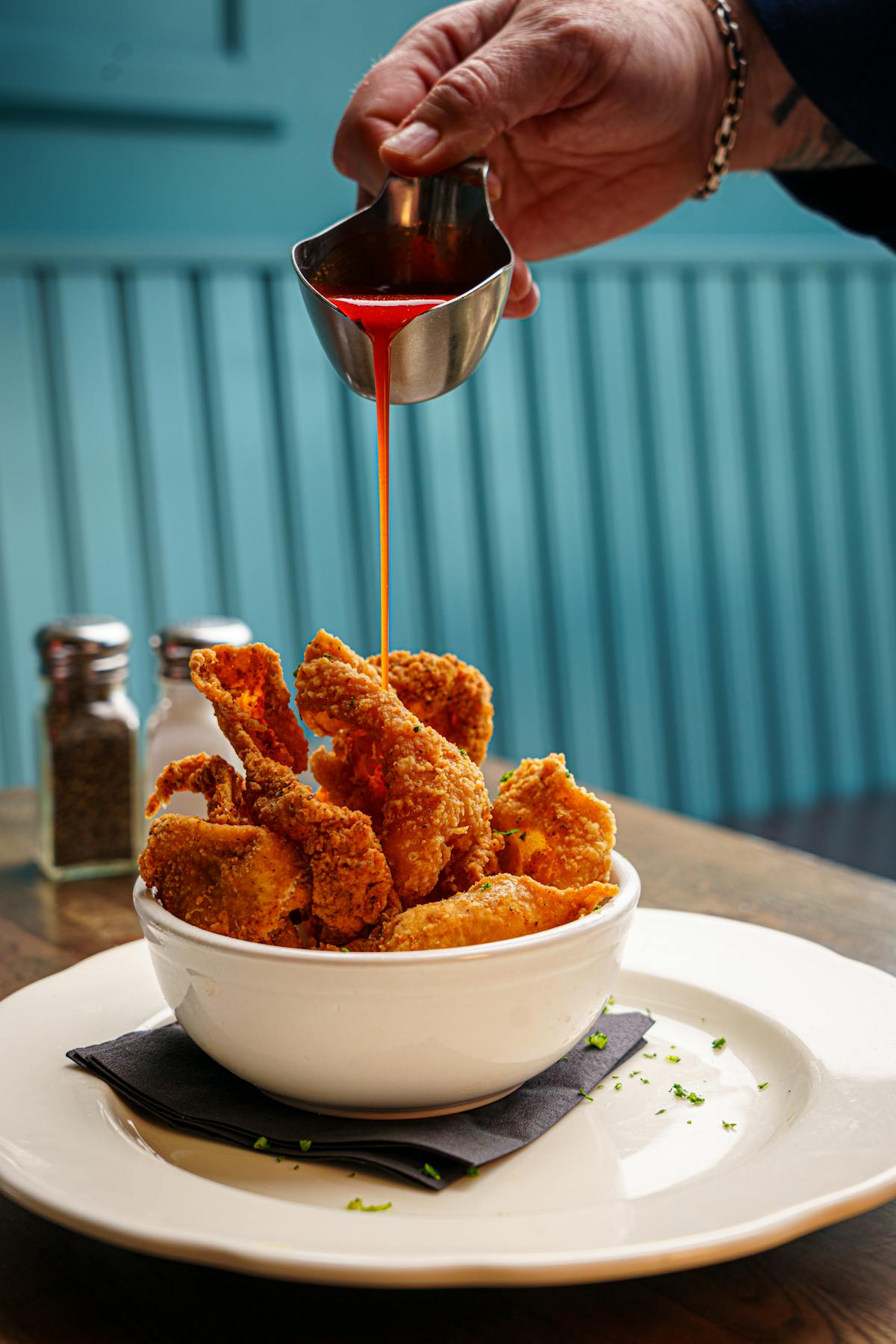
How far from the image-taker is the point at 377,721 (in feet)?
2.57

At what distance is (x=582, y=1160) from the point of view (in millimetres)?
673

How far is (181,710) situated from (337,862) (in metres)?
0.65

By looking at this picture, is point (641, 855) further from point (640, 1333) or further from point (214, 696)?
point (640, 1333)

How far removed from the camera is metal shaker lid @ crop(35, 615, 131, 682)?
1.34 metres

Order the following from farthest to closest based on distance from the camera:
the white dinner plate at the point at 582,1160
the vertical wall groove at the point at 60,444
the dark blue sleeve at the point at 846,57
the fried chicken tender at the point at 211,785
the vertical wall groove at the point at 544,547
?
the vertical wall groove at the point at 544,547
the vertical wall groove at the point at 60,444
the dark blue sleeve at the point at 846,57
the fried chicken tender at the point at 211,785
the white dinner plate at the point at 582,1160

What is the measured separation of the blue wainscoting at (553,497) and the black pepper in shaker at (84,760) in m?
1.53

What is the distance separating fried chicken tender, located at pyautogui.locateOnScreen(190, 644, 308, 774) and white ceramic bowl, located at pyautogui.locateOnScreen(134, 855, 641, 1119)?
0.12 meters

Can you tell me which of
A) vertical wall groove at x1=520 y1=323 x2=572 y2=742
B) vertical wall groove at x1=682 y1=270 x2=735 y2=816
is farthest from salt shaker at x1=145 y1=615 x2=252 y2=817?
vertical wall groove at x1=682 y1=270 x2=735 y2=816

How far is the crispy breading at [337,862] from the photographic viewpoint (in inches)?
28.1

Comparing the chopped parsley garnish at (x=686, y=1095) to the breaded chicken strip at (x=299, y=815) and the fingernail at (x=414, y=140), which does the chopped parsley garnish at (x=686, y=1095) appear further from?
the fingernail at (x=414, y=140)

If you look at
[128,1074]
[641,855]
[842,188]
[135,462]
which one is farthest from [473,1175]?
[135,462]

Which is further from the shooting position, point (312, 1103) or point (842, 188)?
point (842, 188)

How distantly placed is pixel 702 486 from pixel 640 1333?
3036 mm

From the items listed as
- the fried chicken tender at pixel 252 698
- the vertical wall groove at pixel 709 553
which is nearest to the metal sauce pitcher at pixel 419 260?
the fried chicken tender at pixel 252 698
